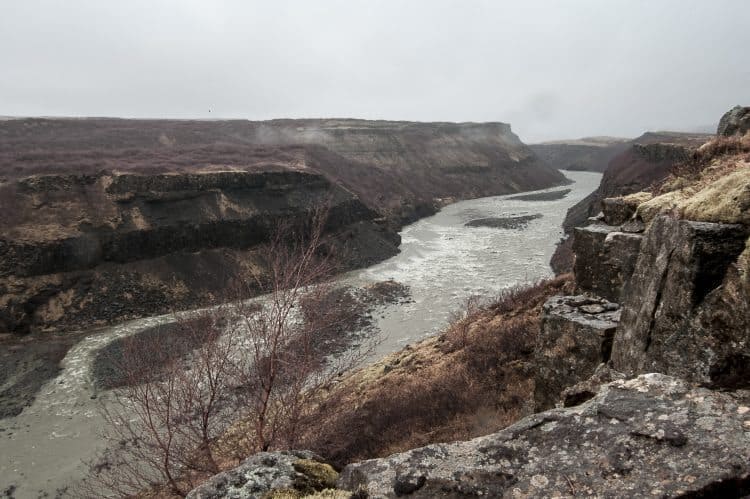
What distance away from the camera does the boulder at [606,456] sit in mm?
3355

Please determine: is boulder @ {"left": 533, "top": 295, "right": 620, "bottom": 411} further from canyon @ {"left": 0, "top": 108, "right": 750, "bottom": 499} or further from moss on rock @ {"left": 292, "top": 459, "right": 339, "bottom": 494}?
moss on rock @ {"left": 292, "top": 459, "right": 339, "bottom": 494}

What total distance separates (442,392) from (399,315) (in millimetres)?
A: 15490

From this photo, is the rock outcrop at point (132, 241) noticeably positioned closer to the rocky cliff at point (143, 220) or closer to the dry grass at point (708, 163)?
the rocky cliff at point (143, 220)

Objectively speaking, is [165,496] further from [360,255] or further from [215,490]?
[360,255]

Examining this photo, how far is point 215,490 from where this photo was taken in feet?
14.5

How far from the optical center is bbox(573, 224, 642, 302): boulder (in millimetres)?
9812

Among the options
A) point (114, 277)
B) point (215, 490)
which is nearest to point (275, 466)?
point (215, 490)

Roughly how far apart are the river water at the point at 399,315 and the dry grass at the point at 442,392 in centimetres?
682

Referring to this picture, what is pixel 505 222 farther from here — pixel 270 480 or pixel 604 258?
pixel 270 480

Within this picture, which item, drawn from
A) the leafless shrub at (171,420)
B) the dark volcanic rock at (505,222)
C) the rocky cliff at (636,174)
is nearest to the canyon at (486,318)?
the rocky cliff at (636,174)

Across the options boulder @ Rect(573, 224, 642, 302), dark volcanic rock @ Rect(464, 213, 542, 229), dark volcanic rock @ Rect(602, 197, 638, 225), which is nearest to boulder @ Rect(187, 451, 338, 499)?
boulder @ Rect(573, 224, 642, 302)

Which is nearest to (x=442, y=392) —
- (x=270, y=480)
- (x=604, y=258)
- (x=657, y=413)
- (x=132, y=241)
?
(x=604, y=258)

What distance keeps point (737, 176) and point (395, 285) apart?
28105 millimetres

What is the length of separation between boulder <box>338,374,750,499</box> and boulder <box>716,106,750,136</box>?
10986mm
